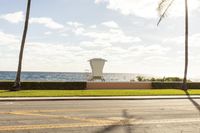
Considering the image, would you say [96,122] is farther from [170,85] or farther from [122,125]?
[170,85]

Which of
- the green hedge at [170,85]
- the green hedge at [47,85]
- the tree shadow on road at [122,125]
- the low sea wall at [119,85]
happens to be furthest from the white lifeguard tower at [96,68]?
the tree shadow on road at [122,125]

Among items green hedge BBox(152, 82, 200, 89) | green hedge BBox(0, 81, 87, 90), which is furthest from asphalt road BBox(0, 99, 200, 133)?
green hedge BBox(152, 82, 200, 89)

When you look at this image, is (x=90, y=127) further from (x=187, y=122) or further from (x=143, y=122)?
(x=187, y=122)

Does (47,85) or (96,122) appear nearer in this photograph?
(96,122)

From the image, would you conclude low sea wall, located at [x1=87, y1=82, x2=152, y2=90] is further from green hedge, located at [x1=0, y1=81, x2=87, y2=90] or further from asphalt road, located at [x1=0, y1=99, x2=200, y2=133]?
asphalt road, located at [x1=0, y1=99, x2=200, y2=133]

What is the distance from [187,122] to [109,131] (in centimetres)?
399

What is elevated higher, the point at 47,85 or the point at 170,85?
the point at 170,85

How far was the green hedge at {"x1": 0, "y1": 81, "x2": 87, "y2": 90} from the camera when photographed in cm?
3356

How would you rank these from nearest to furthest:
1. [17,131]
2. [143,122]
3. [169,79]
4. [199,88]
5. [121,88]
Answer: [17,131]
[143,122]
[121,88]
[199,88]
[169,79]

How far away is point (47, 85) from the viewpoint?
115 ft

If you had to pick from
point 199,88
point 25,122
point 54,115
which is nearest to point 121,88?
point 199,88

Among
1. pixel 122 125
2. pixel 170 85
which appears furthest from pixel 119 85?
pixel 122 125

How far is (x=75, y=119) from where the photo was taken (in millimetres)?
14445

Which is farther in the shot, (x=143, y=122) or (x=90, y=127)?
(x=143, y=122)
